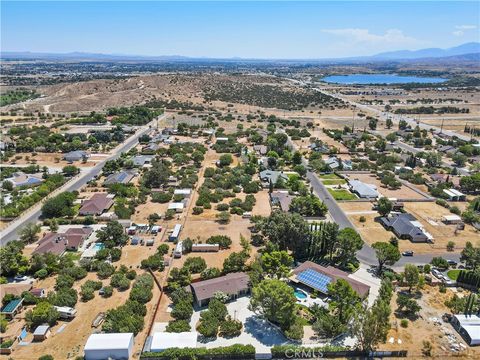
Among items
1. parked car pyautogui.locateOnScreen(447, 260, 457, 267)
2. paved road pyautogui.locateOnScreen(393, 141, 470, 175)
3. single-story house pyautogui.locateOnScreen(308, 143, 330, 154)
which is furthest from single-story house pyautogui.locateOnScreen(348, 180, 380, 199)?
paved road pyautogui.locateOnScreen(393, 141, 470, 175)

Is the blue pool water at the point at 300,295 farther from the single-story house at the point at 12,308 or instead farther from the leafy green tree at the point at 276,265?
the single-story house at the point at 12,308

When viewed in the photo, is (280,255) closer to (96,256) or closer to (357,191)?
(96,256)

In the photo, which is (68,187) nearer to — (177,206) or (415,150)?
(177,206)

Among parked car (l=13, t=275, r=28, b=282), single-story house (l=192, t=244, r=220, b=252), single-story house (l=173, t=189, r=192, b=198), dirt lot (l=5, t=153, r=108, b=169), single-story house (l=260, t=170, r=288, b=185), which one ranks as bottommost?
parked car (l=13, t=275, r=28, b=282)

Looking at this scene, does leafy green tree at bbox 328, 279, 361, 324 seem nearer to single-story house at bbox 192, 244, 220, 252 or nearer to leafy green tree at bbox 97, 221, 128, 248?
single-story house at bbox 192, 244, 220, 252

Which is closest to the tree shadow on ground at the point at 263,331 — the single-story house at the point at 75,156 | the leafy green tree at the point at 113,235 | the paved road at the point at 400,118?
the leafy green tree at the point at 113,235

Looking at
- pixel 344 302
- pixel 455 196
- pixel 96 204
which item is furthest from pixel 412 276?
pixel 96 204

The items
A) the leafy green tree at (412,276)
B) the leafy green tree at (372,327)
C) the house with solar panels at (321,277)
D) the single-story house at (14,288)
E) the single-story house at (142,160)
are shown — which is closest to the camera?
the leafy green tree at (372,327)
